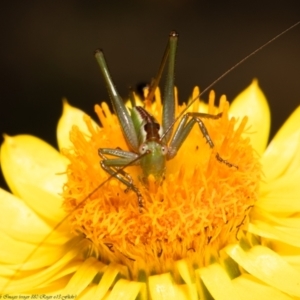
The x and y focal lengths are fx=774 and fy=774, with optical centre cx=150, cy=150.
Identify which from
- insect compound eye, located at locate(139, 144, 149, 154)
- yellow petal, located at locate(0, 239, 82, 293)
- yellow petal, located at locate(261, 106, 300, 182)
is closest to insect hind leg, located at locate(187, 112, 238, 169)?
insect compound eye, located at locate(139, 144, 149, 154)

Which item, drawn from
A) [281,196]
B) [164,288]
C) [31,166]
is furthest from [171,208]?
[31,166]

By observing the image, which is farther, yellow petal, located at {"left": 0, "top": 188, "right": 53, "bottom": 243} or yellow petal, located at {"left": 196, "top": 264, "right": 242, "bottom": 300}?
yellow petal, located at {"left": 0, "top": 188, "right": 53, "bottom": 243}

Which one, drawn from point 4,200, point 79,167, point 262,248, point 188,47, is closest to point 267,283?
point 262,248

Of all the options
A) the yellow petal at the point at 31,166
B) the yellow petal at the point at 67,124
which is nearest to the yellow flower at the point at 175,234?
the yellow petal at the point at 31,166

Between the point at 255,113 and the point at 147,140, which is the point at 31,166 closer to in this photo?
the point at 147,140

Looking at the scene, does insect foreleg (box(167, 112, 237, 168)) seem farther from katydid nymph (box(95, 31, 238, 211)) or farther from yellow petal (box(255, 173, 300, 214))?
yellow petal (box(255, 173, 300, 214))

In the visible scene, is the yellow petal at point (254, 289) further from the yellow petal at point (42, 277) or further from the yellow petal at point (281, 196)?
the yellow petal at point (42, 277)
